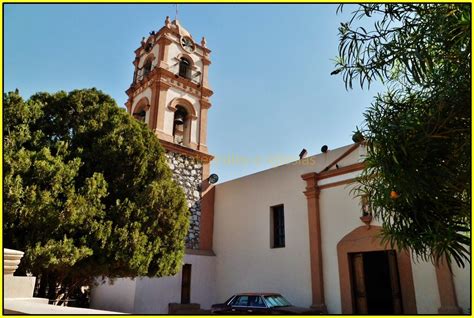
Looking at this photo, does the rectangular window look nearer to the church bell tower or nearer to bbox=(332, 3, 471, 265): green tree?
the church bell tower

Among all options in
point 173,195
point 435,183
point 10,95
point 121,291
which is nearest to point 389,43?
point 435,183

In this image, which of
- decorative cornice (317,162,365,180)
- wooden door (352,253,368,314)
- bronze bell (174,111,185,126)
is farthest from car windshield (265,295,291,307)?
bronze bell (174,111,185,126)

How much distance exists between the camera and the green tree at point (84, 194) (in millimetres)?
6078

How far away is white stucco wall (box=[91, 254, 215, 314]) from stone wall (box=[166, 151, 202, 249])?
77cm

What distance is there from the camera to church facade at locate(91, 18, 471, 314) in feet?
30.7

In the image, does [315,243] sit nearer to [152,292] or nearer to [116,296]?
[152,292]

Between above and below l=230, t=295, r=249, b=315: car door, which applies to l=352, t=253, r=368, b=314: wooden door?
above

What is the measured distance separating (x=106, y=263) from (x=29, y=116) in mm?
3126

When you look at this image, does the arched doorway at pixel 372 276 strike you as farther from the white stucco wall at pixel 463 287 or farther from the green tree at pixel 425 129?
the green tree at pixel 425 129

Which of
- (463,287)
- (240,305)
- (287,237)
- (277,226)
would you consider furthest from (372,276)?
(240,305)

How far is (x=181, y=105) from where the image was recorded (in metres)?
14.0

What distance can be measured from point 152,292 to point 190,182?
3.89 meters

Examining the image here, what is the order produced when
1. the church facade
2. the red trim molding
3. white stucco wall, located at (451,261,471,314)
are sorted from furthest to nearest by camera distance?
the red trim molding < the church facade < white stucco wall, located at (451,261,471,314)

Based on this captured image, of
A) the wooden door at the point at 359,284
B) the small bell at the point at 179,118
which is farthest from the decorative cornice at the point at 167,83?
the wooden door at the point at 359,284
